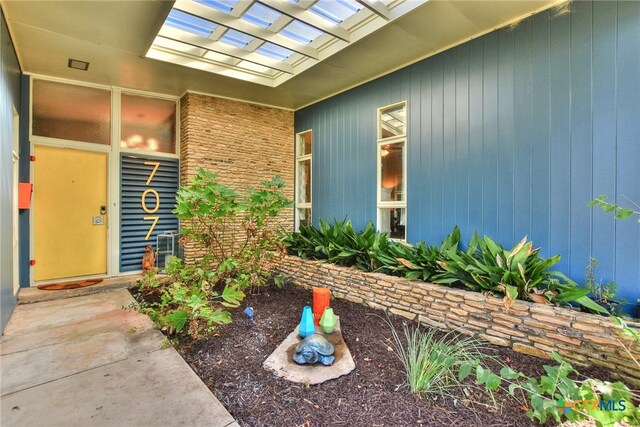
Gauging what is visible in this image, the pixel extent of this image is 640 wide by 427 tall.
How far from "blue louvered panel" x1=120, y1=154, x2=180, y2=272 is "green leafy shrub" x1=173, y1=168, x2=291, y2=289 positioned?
69.1 inches

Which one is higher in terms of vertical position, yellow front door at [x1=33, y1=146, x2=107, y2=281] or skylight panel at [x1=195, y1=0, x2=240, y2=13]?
skylight panel at [x1=195, y1=0, x2=240, y2=13]

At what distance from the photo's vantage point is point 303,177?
617 centimetres

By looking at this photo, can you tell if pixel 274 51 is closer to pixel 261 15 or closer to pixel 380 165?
pixel 261 15

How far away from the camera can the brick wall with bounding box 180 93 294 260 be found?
16.6 feet

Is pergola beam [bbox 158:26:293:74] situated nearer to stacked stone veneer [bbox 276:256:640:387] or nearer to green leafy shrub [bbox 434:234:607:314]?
stacked stone veneer [bbox 276:256:640:387]

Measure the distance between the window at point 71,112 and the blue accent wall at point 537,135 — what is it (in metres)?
4.52

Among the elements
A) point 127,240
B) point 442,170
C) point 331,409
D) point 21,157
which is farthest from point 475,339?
point 21,157

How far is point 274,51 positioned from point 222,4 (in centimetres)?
111

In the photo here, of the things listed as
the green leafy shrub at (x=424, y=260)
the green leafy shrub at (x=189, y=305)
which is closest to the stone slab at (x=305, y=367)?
the green leafy shrub at (x=189, y=305)

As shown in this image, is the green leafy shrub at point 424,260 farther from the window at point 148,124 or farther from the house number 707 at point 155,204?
the window at point 148,124

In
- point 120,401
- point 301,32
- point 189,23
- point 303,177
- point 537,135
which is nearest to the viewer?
point 120,401

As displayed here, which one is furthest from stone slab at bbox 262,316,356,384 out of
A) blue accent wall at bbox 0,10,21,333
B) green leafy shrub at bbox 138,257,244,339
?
blue accent wall at bbox 0,10,21,333

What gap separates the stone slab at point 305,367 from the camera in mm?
2119

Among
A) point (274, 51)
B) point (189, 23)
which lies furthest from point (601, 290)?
point (189, 23)
